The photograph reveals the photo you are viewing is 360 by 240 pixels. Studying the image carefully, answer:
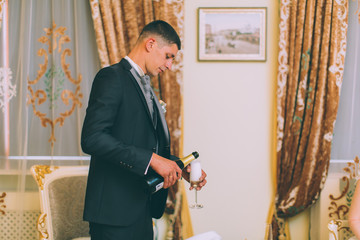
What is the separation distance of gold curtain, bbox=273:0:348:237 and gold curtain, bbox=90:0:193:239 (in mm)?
757

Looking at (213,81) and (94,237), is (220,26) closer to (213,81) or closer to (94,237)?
(213,81)

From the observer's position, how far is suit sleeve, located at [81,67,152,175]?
4.16 ft

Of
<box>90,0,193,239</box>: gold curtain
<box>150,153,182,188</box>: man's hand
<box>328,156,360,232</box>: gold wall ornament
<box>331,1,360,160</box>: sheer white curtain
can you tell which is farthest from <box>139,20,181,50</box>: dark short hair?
<box>328,156,360,232</box>: gold wall ornament

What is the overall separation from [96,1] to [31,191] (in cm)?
150

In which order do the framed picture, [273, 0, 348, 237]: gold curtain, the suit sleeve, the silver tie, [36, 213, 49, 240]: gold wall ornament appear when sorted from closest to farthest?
the suit sleeve
the silver tie
[36, 213, 49, 240]: gold wall ornament
[273, 0, 348, 237]: gold curtain
the framed picture

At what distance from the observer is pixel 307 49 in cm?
243

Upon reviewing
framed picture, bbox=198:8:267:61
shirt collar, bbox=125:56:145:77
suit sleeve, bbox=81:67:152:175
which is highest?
framed picture, bbox=198:8:267:61

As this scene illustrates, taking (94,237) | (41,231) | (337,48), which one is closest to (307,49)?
(337,48)

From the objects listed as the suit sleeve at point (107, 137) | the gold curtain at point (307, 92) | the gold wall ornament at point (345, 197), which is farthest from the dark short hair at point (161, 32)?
the gold wall ornament at point (345, 197)

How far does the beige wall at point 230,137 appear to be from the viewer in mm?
2584

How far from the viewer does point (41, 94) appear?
→ 8.29 feet

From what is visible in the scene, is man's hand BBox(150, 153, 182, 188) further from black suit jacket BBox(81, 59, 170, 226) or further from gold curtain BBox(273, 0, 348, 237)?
gold curtain BBox(273, 0, 348, 237)

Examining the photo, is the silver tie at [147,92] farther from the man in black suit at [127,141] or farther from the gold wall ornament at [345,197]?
the gold wall ornament at [345,197]

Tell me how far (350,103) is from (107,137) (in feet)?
6.59
